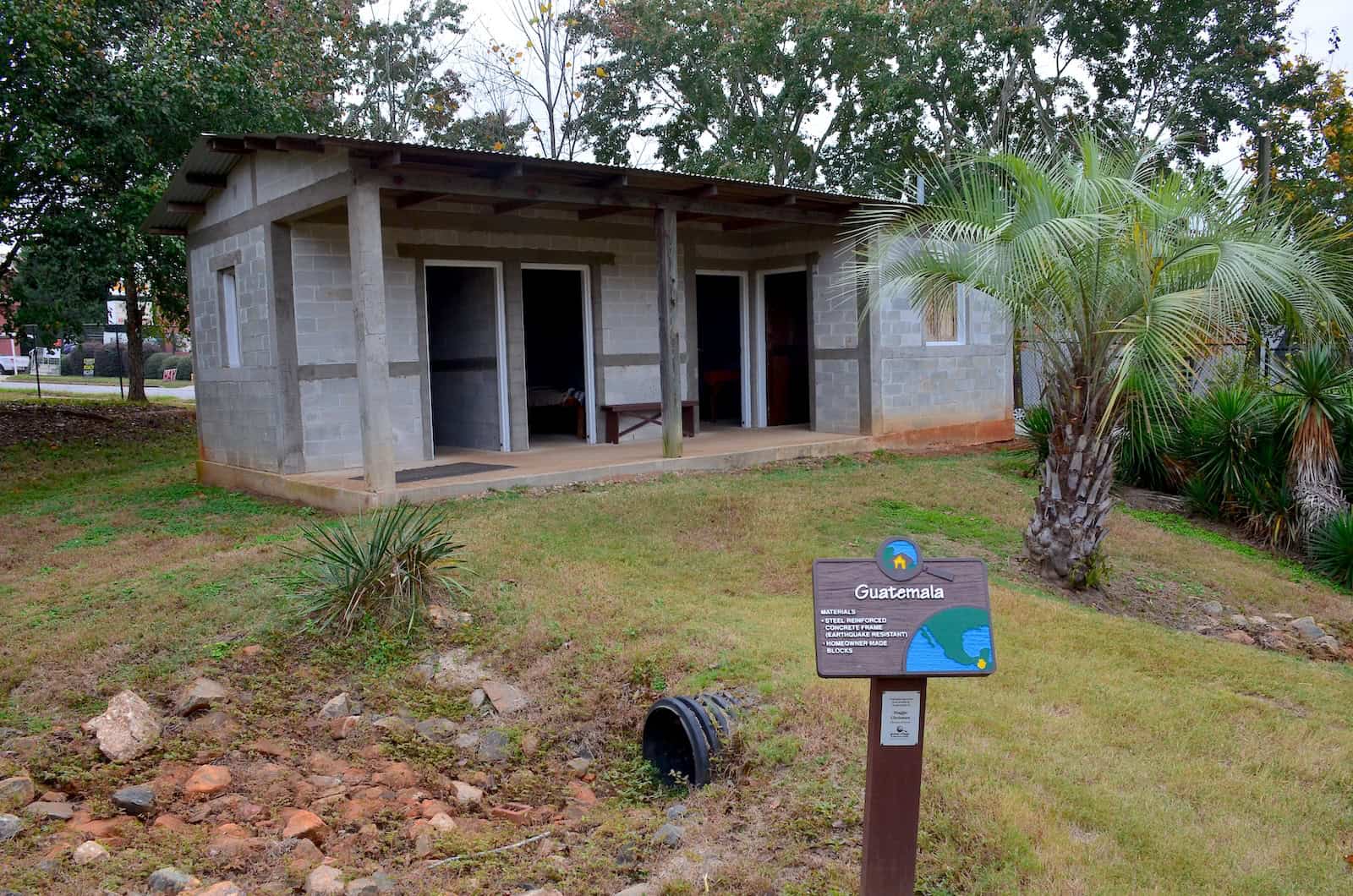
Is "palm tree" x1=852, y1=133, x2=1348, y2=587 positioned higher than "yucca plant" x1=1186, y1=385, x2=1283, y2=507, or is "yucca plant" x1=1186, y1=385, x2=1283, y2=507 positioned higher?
"palm tree" x1=852, y1=133, x2=1348, y2=587

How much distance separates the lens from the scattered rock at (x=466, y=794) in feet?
14.8

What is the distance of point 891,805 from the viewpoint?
309 centimetres

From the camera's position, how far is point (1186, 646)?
616 cm

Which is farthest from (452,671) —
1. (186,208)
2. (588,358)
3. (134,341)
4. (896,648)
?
(134,341)

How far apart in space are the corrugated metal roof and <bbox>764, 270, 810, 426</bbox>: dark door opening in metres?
2.16

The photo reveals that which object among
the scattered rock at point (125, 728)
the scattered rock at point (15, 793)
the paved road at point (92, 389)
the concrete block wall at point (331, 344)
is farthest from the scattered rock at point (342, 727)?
the paved road at point (92, 389)

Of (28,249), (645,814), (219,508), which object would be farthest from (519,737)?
(28,249)

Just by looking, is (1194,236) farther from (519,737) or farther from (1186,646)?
(519,737)

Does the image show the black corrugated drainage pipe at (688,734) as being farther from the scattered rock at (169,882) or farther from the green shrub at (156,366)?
the green shrub at (156,366)

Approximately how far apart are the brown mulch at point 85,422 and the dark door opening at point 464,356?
6.70 metres

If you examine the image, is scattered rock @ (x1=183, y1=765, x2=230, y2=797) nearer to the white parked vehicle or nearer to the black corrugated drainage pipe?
the black corrugated drainage pipe

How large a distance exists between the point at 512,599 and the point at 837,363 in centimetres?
817

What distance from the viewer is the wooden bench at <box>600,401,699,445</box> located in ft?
42.7

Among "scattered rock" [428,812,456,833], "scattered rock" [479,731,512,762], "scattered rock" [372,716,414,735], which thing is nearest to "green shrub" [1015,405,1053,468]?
"scattered rock" [479,731,512,762]
